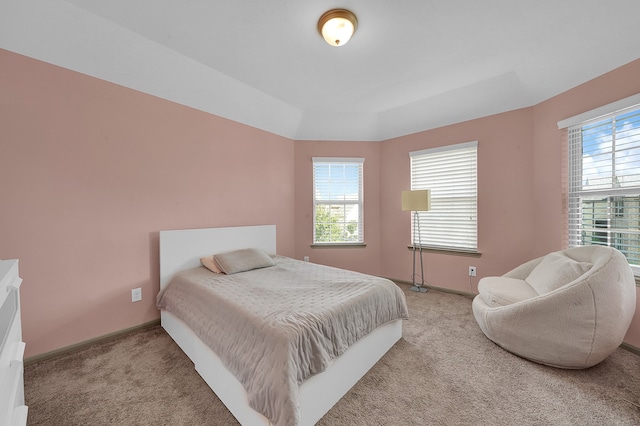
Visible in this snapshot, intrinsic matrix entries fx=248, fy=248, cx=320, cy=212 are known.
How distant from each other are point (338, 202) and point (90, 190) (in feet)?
9.68

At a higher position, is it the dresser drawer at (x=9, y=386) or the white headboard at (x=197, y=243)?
the white headboard at (x=197, y=243)

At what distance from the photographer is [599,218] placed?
7.67 ft

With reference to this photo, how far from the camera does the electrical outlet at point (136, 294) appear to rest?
2397 millimetres

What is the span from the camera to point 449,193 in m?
3.49

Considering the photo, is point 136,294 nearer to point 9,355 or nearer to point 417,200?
point 9,355

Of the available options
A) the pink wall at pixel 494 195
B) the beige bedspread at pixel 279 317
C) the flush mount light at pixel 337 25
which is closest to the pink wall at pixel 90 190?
the beige bedspread at pixel 279 317

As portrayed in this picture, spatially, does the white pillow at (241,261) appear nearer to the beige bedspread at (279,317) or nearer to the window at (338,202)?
the beige bedspread at (279,317)

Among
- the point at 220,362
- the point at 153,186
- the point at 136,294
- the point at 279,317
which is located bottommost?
the point at 220,362

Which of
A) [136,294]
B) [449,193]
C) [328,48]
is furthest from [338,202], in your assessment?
[136,294]

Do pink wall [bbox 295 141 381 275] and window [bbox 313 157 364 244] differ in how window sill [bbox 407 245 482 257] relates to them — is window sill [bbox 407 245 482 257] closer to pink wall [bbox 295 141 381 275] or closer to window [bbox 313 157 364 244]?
pink wall [bbox 295 141 381 275]

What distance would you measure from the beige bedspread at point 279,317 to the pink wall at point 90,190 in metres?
0.53

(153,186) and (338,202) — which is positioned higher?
(153,186)

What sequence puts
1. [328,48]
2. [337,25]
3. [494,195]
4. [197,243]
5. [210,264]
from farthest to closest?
[494,195] < [197,243] < [210,264] < [328,48] < [337,25]

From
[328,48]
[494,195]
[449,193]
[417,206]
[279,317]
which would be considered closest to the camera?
[279,317]
